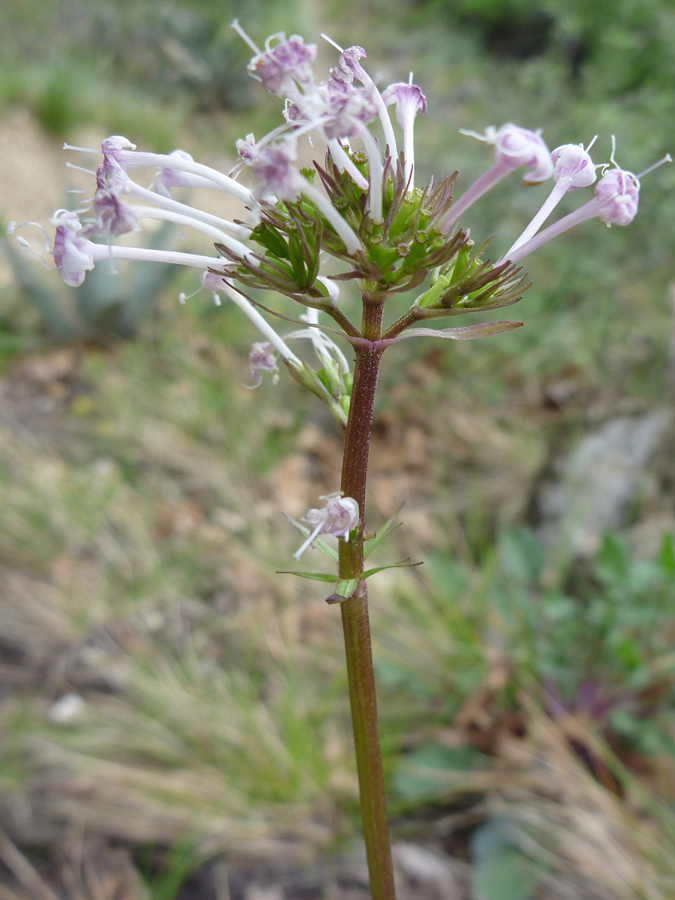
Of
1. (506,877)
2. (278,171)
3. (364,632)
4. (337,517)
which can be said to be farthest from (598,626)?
(278,171)

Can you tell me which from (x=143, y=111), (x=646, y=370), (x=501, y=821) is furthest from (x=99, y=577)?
(x=143, y=111)

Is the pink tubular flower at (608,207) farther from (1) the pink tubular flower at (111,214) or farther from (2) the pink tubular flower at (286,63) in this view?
(1) the pink tubular flower at (111,214)

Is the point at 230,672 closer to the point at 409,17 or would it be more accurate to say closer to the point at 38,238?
the point at 38,238

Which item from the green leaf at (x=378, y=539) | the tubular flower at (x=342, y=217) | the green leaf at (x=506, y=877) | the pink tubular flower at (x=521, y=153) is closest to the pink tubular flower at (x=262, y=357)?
the tubular flower at (x=342, y=217)

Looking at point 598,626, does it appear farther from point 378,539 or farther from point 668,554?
point 378,539

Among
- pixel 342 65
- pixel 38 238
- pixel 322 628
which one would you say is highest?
pixel 38 238

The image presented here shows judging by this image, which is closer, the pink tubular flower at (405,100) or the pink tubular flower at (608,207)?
the pink tubular flower at (608,207)
